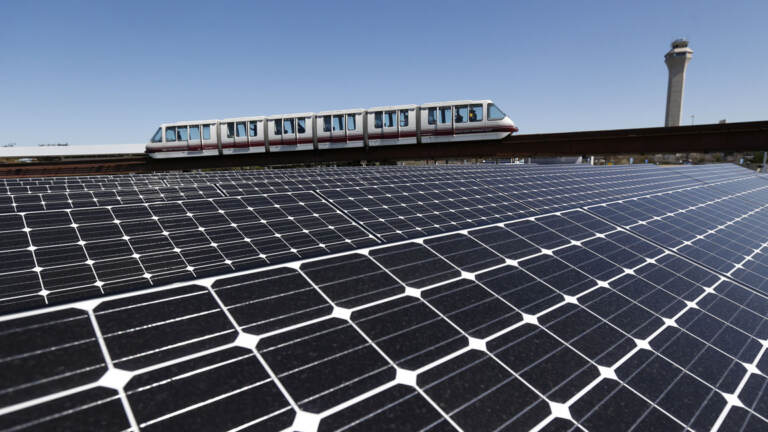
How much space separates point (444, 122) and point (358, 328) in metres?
29.3

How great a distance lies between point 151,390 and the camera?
2.14 m

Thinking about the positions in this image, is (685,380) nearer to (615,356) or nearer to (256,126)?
(615,356)

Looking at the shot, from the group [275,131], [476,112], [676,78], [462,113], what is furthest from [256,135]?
[676,78]

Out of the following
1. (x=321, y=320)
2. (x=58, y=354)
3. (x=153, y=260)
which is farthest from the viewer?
(x=153, y=260)

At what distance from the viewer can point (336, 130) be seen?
33.6 meters

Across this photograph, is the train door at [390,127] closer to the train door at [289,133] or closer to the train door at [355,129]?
the train door at [355,129]

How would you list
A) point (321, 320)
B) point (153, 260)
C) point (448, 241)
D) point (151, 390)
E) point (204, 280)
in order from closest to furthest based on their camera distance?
1. point (151, 390)
2. point (321, 320)
3. point (204, 280)
4. point (153, 260)
5. point (448, 241)

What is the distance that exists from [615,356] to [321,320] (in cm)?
264

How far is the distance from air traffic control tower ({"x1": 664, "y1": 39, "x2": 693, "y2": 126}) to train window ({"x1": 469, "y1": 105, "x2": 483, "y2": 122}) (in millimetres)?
77219

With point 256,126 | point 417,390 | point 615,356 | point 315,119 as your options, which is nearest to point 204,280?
point 417,390

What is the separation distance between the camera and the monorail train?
29594 millimetres

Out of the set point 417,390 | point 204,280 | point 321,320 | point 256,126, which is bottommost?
point 417,390

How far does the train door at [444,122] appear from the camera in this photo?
30.1 m

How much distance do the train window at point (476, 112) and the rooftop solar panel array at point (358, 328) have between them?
24.8 m
